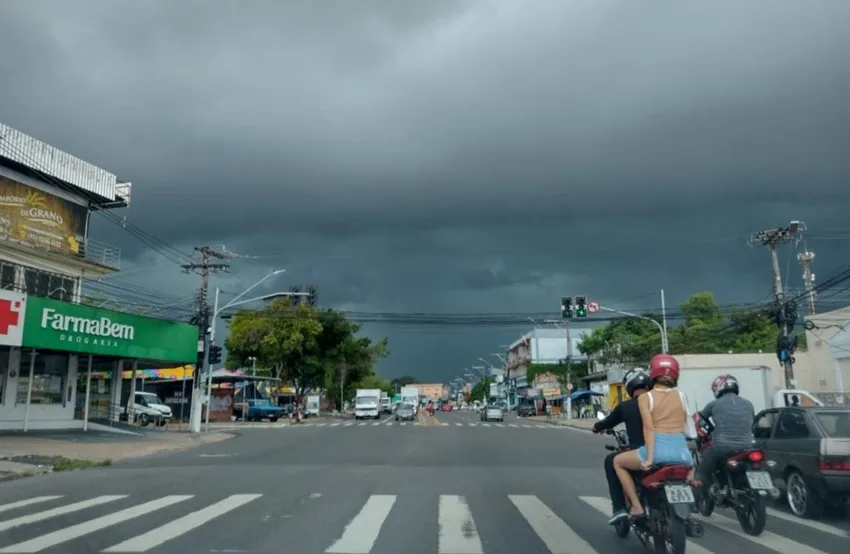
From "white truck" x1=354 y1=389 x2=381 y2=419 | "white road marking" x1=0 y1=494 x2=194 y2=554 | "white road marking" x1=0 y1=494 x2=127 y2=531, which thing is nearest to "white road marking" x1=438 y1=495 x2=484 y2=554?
"white road marking" x1=0 y1=494 x2=194 y2=554

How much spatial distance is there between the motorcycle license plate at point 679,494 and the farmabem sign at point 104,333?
76.4 feet

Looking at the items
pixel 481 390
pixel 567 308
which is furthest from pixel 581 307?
pixel 481 390

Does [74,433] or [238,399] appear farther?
[238,399]

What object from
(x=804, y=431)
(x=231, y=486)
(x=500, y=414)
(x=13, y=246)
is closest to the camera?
(x=804, y=431)

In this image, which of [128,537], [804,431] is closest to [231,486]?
[128,537]

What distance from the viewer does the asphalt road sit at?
799 cm

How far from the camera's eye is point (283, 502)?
11.3m

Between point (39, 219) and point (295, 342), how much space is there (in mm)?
30345

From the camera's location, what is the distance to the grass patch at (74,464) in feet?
58.0

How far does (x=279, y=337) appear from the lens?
59781mm

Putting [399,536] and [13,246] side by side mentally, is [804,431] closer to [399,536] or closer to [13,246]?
[399,536]

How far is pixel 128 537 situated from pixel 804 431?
29.2 feet

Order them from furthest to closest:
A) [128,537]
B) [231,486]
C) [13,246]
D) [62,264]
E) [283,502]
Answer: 1. [62,264]
2. [13,246]
3. [231,486]
4. [283,502]
5. [128,537]

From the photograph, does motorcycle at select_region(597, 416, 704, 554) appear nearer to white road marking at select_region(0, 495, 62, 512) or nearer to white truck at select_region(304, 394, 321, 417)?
white road marking at select_region(0, 495, 62, 512)
